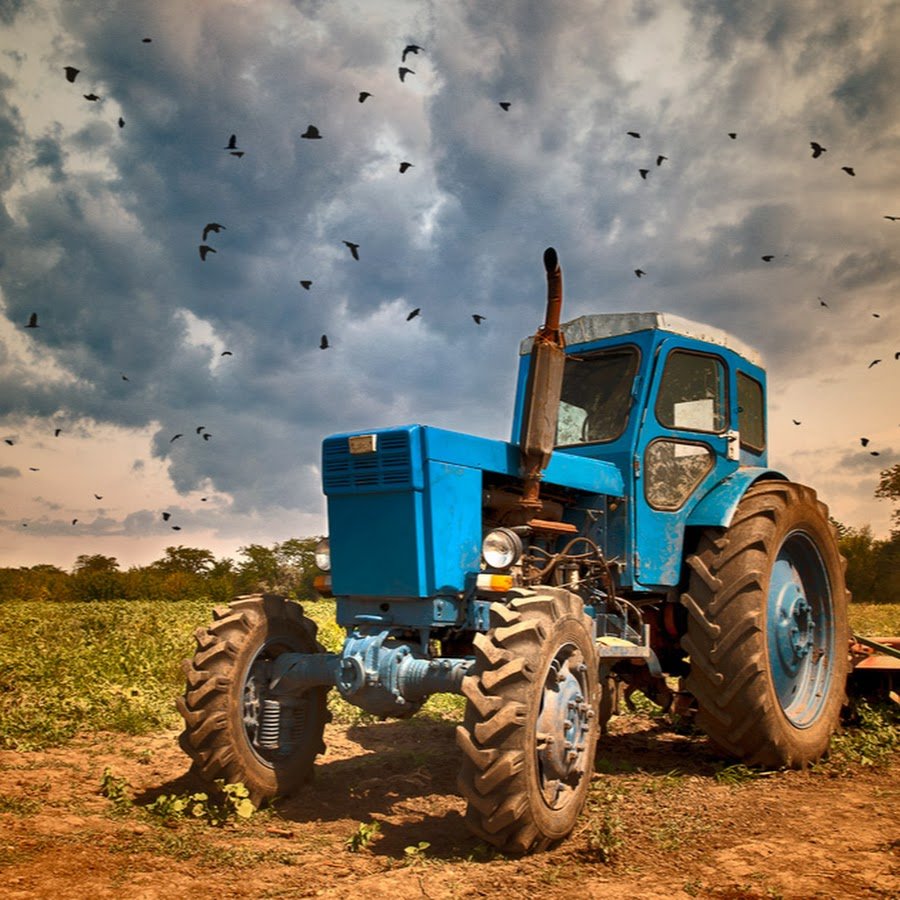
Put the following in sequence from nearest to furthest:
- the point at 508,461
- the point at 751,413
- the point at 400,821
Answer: the point at 400,821 → the point at 508,461 → the point at 751,413

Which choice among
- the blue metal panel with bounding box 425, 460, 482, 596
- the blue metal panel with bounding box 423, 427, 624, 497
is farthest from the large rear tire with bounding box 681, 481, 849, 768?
the blue metal panel with bounding box 425, 460, 482, 596

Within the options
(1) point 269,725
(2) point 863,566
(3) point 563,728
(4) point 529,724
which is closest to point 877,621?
(2) point 863,566

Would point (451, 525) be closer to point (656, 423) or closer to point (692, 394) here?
point (656, 423)

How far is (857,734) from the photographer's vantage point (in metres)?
7.14

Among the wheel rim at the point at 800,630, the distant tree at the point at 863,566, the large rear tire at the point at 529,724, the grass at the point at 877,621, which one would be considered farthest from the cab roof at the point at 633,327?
the distant tree at the point at 863,566

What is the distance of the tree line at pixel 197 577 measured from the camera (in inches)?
938

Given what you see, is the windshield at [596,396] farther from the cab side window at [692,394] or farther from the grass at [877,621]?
the grass at [877,621]

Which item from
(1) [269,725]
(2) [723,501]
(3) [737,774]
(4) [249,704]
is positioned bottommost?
(3) [737,774]

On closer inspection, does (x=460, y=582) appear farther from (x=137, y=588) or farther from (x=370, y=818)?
(x=137, y=588)

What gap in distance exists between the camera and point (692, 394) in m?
6.82

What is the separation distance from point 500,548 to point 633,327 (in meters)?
2.35

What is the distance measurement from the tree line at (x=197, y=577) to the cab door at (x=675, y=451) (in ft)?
53.3

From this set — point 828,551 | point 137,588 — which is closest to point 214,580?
point 137,588

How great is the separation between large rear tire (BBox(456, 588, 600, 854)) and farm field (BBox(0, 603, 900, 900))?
20 cm
